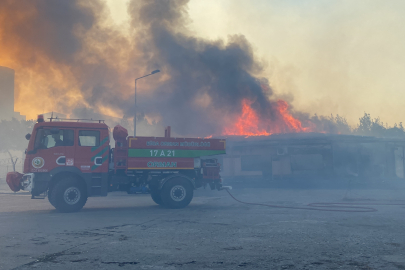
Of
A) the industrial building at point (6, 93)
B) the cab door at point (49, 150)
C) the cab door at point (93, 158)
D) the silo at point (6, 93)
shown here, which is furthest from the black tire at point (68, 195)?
the industrial building at point (6, 93)

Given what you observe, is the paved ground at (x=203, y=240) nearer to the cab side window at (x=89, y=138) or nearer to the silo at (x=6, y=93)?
the cab side window at (x=89, y=138)

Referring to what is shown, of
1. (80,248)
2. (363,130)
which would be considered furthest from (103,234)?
(363,130)

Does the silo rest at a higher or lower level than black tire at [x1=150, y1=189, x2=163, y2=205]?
higher

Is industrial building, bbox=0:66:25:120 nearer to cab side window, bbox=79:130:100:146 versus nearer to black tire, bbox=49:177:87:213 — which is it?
cab side window, bbox=79:130:100:146

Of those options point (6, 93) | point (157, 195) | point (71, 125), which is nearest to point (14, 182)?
point (71, 125)

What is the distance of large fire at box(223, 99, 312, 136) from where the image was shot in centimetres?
3984

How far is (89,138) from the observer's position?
14117 millimetres

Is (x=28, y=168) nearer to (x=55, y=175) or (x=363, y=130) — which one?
(x=55, y=175)

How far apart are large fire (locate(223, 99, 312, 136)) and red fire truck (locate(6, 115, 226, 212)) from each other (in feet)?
80.3

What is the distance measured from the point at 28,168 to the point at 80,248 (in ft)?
22.5

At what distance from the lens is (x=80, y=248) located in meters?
7.68

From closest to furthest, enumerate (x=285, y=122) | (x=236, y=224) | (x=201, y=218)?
(x=236, y=224)
(x=201, y=218)
(x=285, y=122)

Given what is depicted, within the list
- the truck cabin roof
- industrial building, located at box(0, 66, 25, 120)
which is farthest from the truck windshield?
industrial building, located at box(0, 66, 25, 120)

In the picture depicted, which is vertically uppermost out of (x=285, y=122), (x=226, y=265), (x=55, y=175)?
(x=285, y=122)
